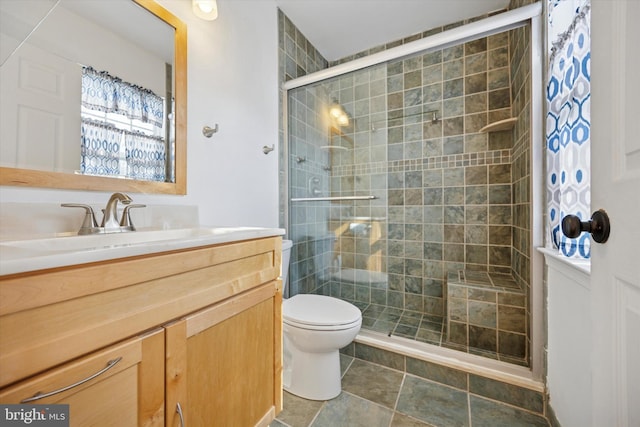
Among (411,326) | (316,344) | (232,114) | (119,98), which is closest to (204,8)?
(232,114)

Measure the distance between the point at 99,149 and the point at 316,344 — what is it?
1.26 m

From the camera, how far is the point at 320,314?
4.56 feet

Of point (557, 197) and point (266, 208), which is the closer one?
point (557, 197)

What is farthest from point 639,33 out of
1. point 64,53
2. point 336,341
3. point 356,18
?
point 356,18

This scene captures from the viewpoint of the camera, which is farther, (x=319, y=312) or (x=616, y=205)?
(x=319, y=312)

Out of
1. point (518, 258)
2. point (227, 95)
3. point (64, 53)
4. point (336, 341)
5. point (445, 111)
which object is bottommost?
point (336, 341)

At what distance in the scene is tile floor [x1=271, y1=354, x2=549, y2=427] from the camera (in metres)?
1.20

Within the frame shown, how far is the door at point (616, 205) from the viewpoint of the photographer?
1.33 ft

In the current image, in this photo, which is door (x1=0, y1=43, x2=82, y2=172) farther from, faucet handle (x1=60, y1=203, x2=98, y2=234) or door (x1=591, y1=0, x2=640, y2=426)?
door (x1=591, y1=0, x2=640, y2=426)

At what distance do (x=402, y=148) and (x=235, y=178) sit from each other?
150cm

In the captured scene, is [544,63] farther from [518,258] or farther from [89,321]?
[89,321]

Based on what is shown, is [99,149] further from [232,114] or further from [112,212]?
[232,114]

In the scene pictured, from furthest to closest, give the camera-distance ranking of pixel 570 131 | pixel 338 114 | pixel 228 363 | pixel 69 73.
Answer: pixel 338 114 → pixel 570 131 → pixel 69 73 → pixel 228 363

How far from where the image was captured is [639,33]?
1.29 ft
